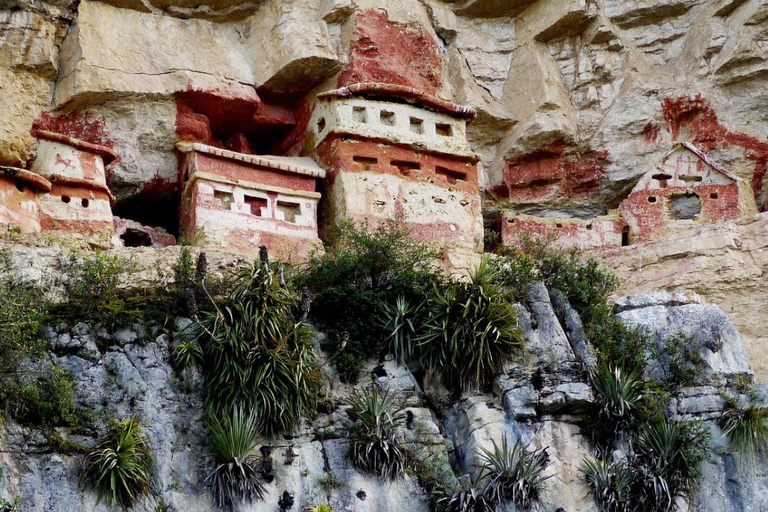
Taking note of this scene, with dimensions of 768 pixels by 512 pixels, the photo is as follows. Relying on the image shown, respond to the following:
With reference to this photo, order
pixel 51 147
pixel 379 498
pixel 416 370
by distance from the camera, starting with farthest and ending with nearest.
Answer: pixel 51 147 < pixel 416 370 < pixel 379 498

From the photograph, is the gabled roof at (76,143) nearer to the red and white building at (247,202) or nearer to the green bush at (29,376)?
the red and white building at (247,202)

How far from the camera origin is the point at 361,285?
2914cm

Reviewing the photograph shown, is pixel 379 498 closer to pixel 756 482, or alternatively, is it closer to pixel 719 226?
pixel 756 482

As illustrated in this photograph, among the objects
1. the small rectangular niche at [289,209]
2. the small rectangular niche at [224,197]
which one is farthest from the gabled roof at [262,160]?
the small rectangular niche at [224,197]

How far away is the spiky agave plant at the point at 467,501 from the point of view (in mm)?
25391

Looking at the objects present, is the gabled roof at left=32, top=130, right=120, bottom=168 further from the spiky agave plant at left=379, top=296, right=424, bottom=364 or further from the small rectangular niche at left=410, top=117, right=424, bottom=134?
the spiky agave plant at left=379, top=296, right=424, bottom=364

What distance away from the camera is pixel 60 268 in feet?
89.2

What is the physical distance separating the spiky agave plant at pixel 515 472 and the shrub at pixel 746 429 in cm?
378


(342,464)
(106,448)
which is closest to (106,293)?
(106,448)

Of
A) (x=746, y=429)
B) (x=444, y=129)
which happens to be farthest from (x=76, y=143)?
(x=746, y=429)

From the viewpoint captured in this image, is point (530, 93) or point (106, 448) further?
point (530, 93)

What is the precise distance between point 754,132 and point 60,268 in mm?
19456

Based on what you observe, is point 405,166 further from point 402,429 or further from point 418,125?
point 402,429

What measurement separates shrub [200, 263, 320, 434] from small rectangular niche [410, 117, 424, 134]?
9373 mm
